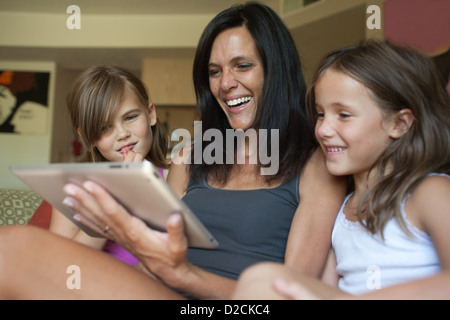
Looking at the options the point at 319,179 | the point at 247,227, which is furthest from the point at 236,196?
the point at 319,179

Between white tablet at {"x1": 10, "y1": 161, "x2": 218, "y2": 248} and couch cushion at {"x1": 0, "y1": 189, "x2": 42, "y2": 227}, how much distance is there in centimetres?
95

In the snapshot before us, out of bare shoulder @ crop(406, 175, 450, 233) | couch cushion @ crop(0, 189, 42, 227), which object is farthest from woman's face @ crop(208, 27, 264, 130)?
couch cushion @ crop(0, 189, 42, 227)

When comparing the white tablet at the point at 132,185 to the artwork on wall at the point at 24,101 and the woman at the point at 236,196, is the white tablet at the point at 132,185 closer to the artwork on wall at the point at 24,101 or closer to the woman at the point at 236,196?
the woman at the point at 236,196

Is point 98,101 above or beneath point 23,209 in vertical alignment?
above

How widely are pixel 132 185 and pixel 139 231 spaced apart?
0.42ft

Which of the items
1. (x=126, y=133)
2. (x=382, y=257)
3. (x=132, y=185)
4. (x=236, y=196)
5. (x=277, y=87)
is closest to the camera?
Answer: (x=132, y=185)

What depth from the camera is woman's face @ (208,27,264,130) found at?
1.39 metres

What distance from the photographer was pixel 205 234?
94 centimetres

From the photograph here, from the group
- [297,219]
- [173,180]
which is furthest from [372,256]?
[173,180]

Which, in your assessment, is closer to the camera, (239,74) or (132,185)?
(132,185)

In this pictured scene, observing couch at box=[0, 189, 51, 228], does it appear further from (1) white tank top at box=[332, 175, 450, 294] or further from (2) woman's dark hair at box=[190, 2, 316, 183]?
(1) white tank top at box=[332, 175, 450, 294]

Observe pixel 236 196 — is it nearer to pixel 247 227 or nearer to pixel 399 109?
pixel 247 227

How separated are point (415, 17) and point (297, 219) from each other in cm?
243

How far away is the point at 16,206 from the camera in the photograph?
186 cm
